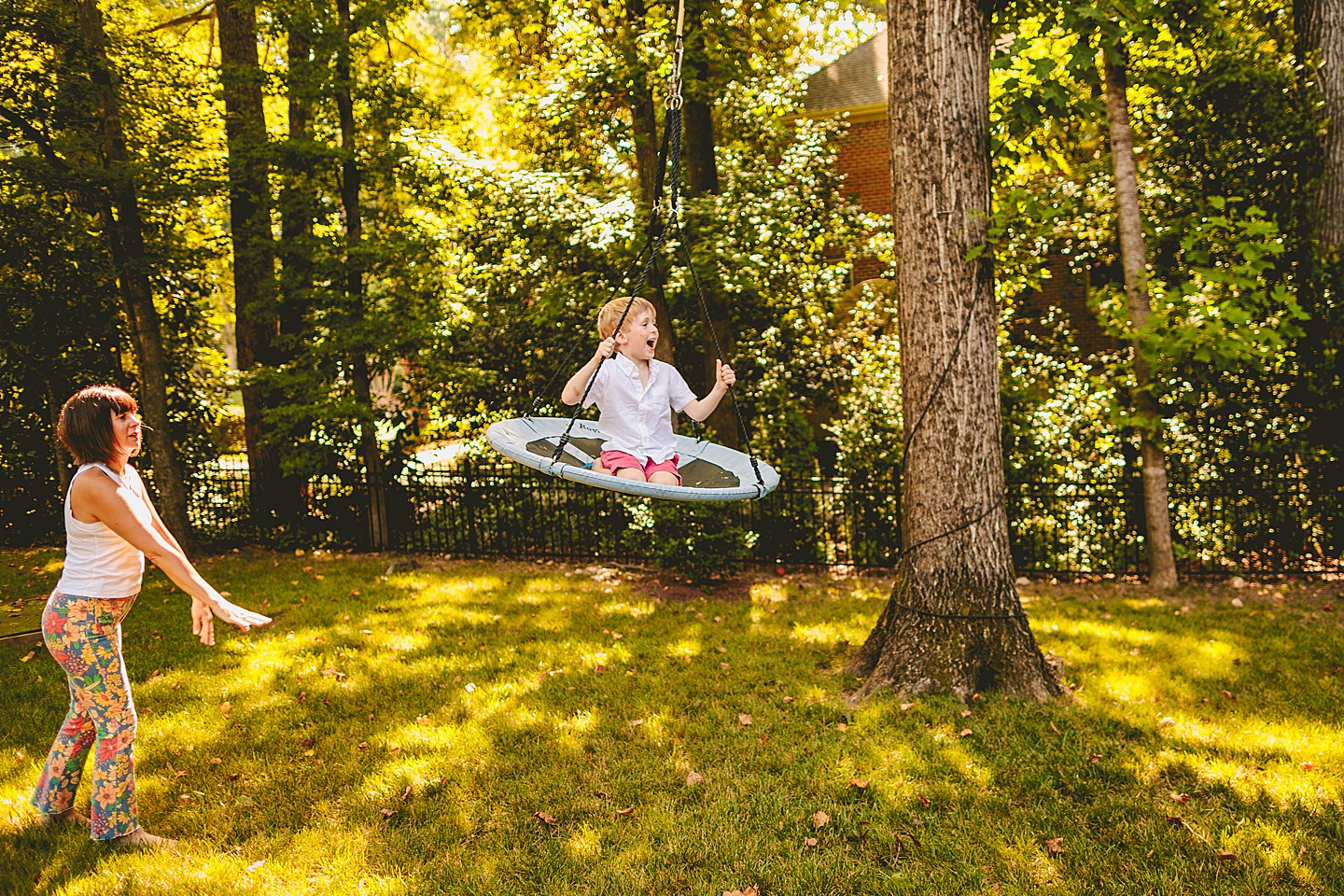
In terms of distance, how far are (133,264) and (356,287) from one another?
7.08ft

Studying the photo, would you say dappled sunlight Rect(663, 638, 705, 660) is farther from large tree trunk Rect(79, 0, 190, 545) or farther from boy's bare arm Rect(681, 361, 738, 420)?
large tree trunk Rect(79, 0, 190, 545)

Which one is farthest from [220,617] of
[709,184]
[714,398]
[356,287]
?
[709,184]

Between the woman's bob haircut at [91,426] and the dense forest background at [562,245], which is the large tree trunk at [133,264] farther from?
the woman's bob haircut at [91,426]

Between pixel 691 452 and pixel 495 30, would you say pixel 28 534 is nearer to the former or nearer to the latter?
pixel 495 30

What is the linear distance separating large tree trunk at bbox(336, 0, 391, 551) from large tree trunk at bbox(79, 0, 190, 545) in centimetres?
198

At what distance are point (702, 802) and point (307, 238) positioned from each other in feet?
25.3

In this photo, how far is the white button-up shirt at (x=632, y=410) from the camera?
180 inches

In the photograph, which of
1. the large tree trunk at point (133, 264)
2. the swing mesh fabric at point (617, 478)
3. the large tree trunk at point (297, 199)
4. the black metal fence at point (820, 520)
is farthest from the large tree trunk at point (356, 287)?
the swing mesh fabric at point (617, 478)

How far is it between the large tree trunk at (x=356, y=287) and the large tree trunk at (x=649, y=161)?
3.12 metres

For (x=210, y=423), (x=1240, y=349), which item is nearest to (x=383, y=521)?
(x=210, y=423)

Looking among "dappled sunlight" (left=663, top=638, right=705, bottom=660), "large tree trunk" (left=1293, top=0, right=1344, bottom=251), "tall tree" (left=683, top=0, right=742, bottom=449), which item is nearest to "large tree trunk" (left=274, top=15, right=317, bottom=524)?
"tall tree" (left=683, top=0, right=742, bottom=449)

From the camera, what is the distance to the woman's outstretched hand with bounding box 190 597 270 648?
129 inches

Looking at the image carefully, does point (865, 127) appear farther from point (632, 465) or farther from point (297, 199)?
point (632, 465)

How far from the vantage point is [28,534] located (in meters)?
11.1
